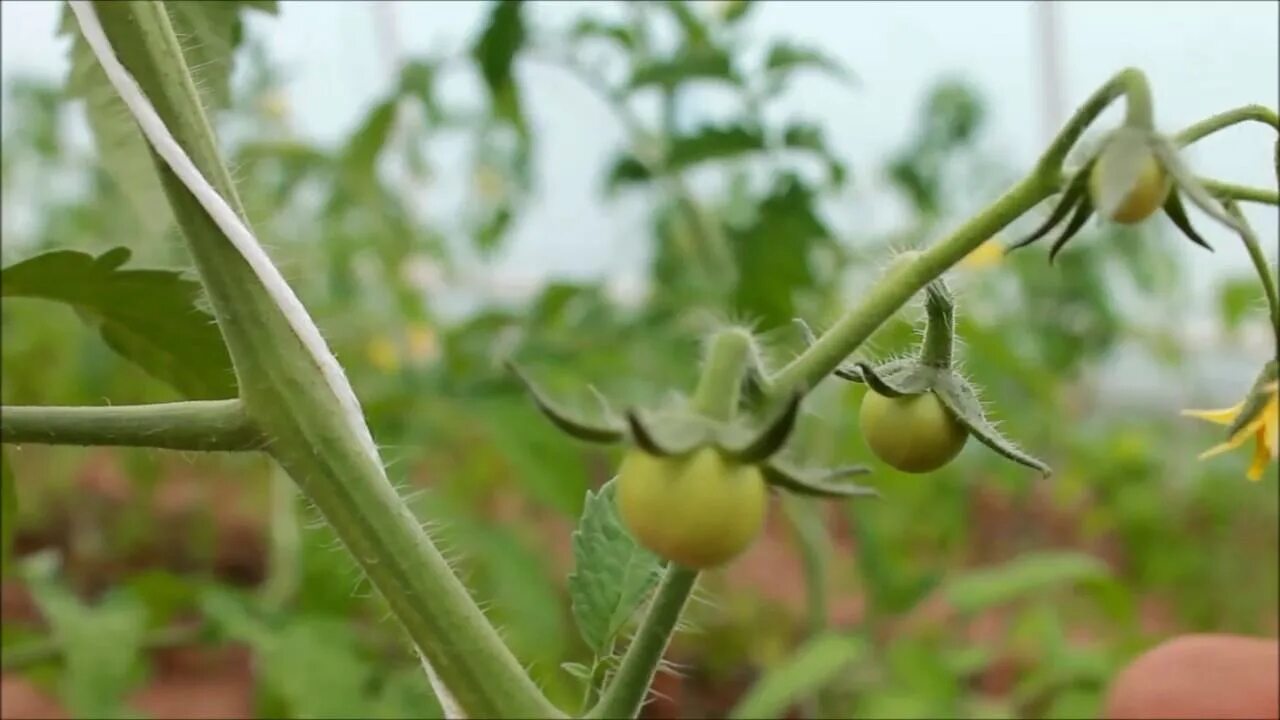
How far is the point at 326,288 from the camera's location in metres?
2.18

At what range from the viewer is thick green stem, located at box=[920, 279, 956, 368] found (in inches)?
13.1

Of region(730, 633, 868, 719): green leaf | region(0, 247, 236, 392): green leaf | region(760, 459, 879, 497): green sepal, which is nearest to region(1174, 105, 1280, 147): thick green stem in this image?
region(760, 459, 879, 497): green sepal

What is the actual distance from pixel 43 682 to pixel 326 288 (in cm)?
130

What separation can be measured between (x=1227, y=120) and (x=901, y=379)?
0.35 feet

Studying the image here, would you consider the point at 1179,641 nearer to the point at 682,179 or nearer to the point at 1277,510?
the point at 682,179

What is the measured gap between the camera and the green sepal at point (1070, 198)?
10.9 inches

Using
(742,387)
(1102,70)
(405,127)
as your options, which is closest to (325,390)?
(742,387)

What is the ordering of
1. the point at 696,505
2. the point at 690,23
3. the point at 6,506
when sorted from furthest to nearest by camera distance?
the point at 690,23 < the point at 6,506 < the point at 696,505

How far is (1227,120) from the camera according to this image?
0.30 meters

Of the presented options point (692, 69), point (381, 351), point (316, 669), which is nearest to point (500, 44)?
point (692, 69)

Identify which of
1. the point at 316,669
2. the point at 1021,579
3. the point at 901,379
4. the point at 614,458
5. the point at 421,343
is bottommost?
→ the point at 421,343

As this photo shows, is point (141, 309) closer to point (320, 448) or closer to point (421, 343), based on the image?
point (320, 448)

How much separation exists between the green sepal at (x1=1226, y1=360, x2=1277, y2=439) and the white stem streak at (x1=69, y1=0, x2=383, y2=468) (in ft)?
0.83

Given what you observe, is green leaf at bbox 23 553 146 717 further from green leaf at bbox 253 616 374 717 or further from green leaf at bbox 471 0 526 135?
green leaf at bbox 471 0 526 135
